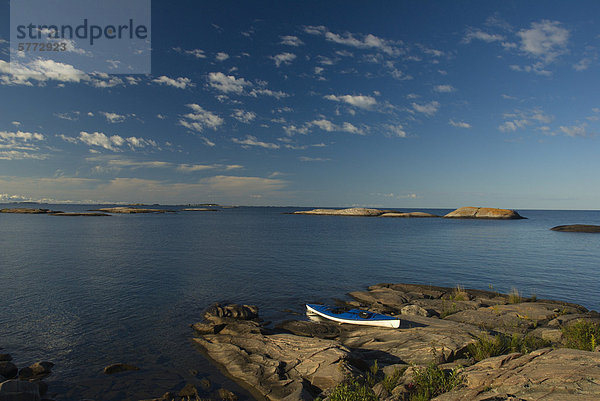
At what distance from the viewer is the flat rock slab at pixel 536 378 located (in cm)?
777

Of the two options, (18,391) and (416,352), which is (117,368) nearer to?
(18,391)

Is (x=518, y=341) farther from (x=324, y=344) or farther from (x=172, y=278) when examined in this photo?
(x=172, y=278)

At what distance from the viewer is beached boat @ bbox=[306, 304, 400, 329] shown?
18.0 m

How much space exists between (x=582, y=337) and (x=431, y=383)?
313 inches

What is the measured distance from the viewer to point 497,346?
13.2m

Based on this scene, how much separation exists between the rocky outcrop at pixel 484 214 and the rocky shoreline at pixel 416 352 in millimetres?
169205

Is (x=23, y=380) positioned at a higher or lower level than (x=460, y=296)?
higher

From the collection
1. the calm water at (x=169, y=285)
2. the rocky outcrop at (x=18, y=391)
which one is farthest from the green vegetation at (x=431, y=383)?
the rocky outcrop at (x=18, y=391)

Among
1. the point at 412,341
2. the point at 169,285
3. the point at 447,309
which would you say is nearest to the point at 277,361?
the point at 412,341

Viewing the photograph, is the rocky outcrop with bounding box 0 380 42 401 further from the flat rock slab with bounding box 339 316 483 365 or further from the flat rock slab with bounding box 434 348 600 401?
the flat rock slab with bounding box 434 348 600 401

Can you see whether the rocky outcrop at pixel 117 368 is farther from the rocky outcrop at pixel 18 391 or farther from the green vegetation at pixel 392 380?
the green vegetation at pixel 392 380

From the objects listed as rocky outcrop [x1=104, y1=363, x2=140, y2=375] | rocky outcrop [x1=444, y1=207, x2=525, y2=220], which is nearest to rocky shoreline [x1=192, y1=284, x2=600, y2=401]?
rocky outcrop [x1=104, y1=363, x2=140, y2=375]

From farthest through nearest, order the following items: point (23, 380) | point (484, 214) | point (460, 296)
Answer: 1. point (484, 214)
2. point (460, 296)
3. point (23, 380)

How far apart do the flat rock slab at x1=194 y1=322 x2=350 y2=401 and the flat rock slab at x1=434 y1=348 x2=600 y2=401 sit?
4897 millimetres
